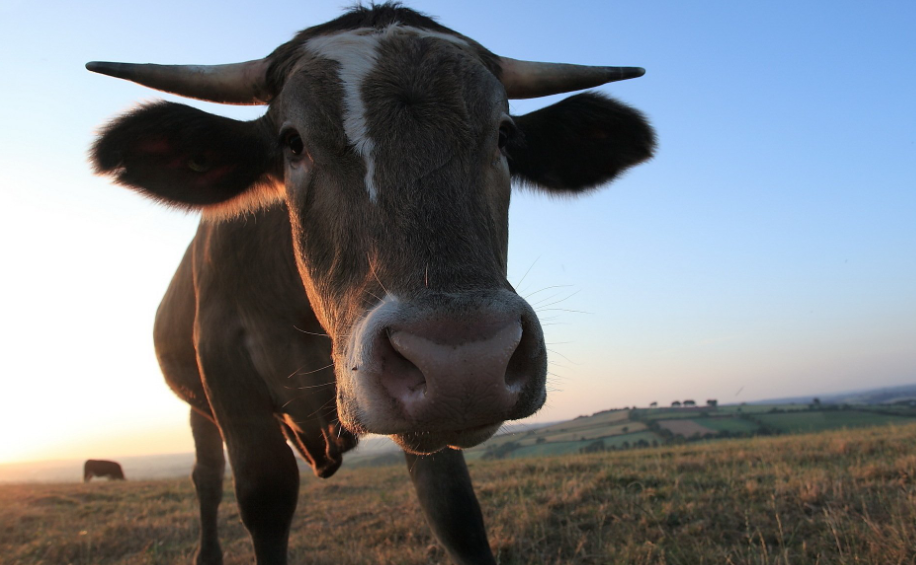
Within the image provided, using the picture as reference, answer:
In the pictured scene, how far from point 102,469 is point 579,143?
100ft

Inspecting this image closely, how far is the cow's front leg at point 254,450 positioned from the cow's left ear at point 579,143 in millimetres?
2009

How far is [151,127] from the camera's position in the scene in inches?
118

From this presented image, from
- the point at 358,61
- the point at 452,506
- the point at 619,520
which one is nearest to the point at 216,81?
the point at 358,61

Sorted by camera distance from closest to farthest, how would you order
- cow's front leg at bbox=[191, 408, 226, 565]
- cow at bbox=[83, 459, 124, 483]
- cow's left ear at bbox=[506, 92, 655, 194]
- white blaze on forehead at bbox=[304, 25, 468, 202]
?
white blaze on forehead at bbox=[304, 25, 468, 202]
cow's left ear at bbox=[506, 92, 655, 194]
cow's front leg at bbox=[191, 408, 226, 565]
cow at bbox=[83, 459, 124, 483]

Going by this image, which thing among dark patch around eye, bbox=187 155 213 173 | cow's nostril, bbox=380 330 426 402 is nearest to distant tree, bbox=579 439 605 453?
dark patch around eye, bbox=187 155 213 173

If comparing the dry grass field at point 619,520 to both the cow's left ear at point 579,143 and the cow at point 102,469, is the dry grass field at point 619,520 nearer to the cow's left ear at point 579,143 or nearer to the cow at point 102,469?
the cow's left ear at point 579,143

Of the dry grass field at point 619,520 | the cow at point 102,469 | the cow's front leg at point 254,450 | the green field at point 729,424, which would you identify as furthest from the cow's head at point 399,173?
the cow at point 102,469

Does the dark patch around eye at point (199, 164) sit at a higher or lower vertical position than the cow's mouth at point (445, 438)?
higher

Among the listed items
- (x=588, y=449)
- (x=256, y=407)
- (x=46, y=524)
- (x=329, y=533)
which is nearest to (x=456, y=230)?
(x=256, y=407)

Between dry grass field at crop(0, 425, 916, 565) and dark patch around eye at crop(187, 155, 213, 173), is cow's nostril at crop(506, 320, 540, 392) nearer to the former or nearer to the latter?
dry grass field at crop(0, 425, 916, 565)

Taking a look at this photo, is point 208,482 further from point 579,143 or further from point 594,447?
point 594,447

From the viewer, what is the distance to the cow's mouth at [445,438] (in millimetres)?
1823

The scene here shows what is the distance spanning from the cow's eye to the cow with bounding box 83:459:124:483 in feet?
96.9

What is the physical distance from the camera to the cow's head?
62.9 inches
